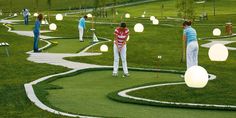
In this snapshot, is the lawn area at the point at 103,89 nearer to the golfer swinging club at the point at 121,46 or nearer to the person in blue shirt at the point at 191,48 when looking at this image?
the golfer swinging club at the point at 121,46

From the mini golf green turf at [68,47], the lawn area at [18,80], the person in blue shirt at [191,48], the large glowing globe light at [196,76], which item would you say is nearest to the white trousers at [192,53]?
the person in blue shirt at [191,48]

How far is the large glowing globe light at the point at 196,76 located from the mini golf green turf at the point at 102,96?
2.03 metres

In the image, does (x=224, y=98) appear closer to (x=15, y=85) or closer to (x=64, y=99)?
(x=64, y=99)

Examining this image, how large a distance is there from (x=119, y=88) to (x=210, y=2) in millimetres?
131577

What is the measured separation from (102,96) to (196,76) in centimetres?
302

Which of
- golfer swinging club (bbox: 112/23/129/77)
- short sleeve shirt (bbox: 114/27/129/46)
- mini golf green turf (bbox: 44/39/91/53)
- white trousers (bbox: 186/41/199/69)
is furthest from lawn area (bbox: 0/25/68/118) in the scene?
white trousers (bbox: 186/41/199/69)

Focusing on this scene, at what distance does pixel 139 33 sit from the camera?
183 ft

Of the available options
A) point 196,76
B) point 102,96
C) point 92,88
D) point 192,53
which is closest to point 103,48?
point 192,53

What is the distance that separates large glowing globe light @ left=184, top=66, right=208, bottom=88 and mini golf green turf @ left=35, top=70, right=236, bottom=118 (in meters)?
2.03

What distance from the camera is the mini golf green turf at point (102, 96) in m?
14.7

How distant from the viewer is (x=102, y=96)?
17297 millimetres

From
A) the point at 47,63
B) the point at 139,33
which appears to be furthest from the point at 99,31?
the point at 47,63

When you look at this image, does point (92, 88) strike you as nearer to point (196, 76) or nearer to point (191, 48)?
point (196, 76)

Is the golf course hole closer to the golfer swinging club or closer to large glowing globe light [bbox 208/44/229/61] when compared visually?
the golfer swinging club
